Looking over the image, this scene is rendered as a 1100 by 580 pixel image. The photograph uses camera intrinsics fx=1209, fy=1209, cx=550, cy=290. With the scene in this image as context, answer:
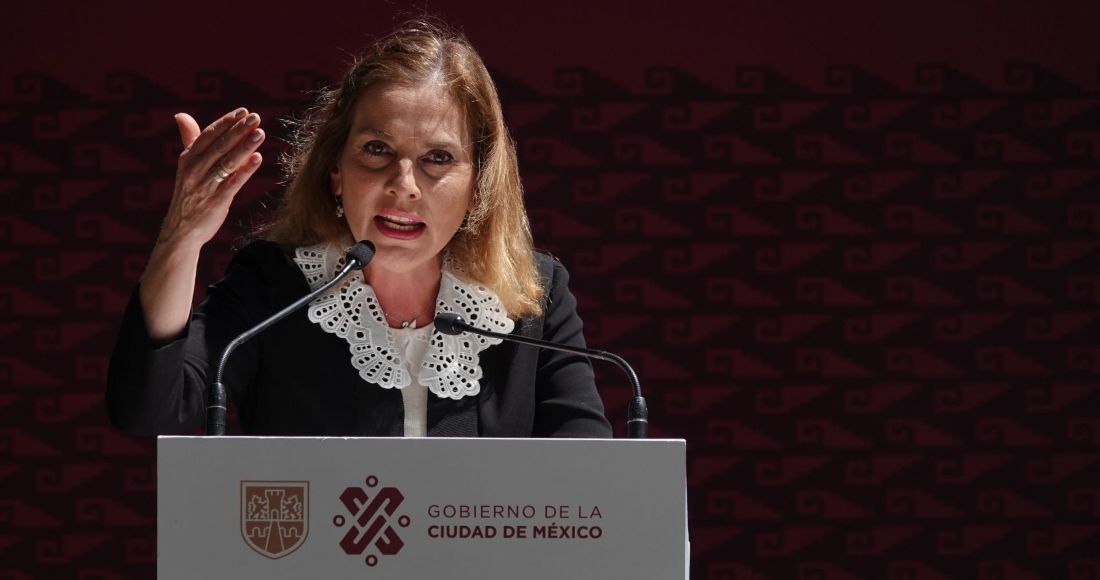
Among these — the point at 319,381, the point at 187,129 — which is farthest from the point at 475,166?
the point at 187,129

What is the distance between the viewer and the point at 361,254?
64.9 inches

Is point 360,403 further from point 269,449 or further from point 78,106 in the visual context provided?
point 78,106

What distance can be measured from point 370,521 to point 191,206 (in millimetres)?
514

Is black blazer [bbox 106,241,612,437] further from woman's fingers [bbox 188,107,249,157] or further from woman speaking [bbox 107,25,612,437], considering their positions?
woman's fingers [bbox 188,107,249,157]

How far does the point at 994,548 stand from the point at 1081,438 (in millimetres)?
412

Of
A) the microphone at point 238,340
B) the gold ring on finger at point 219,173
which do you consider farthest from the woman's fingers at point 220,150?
the microphone at point 238,340

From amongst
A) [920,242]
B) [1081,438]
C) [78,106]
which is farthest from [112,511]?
[1081,438]

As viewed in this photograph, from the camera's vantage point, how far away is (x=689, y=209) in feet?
11.5

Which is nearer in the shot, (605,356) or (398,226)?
(605,356)

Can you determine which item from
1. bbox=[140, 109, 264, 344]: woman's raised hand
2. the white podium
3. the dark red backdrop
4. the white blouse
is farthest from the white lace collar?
the dark red backdrop

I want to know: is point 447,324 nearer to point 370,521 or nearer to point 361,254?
point 361,254

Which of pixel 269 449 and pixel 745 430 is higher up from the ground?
pixel 745 430

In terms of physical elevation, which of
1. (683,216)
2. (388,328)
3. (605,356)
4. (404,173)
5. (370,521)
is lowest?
(370,521)

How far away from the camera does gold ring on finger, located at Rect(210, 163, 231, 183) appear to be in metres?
1.48
